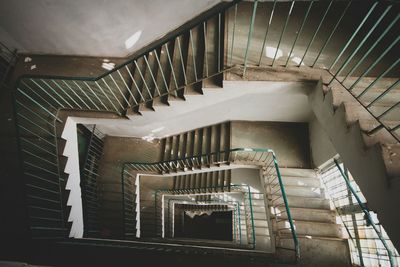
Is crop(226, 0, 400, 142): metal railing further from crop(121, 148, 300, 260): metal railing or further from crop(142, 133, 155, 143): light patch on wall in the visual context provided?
crop(142, 133, 155, 143): light patch on wall

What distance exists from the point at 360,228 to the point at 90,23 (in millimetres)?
5748

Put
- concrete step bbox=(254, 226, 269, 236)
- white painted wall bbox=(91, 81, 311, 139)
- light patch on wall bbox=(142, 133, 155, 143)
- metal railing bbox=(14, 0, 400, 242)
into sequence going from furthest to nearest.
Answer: light patch on wall bbox=(142, 133, 155, 143) < concrete step bbox=(254, 226, 269, 236) < metal railing bbox=(14, 0, 400, 242) < white painted wall bbox=(91, 81, 311, 139)

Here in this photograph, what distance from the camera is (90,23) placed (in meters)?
4.23

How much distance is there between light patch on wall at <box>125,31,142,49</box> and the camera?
180 inches

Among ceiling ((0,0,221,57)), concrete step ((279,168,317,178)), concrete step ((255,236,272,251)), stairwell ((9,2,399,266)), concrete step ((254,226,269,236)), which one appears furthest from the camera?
concrete step ((254,226,269,236))

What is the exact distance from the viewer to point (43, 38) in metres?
4.60

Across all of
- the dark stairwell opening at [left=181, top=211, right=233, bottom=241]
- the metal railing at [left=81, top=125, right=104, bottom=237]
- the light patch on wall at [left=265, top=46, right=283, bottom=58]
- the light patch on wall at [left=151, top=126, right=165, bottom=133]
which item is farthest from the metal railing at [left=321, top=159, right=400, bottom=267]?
the dark stairwell opening at [left=181, top=211, right=233, bottom=241]

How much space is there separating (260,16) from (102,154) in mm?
5543

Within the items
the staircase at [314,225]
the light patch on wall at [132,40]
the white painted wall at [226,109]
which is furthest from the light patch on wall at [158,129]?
the staircase at [314,225]

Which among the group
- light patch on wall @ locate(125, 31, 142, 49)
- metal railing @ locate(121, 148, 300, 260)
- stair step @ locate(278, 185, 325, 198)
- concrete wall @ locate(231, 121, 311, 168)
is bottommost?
stair step @ locate(278, 185, 325, 198)

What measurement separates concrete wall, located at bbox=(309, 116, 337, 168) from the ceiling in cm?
357

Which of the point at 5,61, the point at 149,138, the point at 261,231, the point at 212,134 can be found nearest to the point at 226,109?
the point at 212,134

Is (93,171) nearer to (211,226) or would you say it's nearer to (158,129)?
(158,129)

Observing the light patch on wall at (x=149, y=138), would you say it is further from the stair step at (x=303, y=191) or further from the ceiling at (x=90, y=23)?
the stair step at (x=303, y=191)
